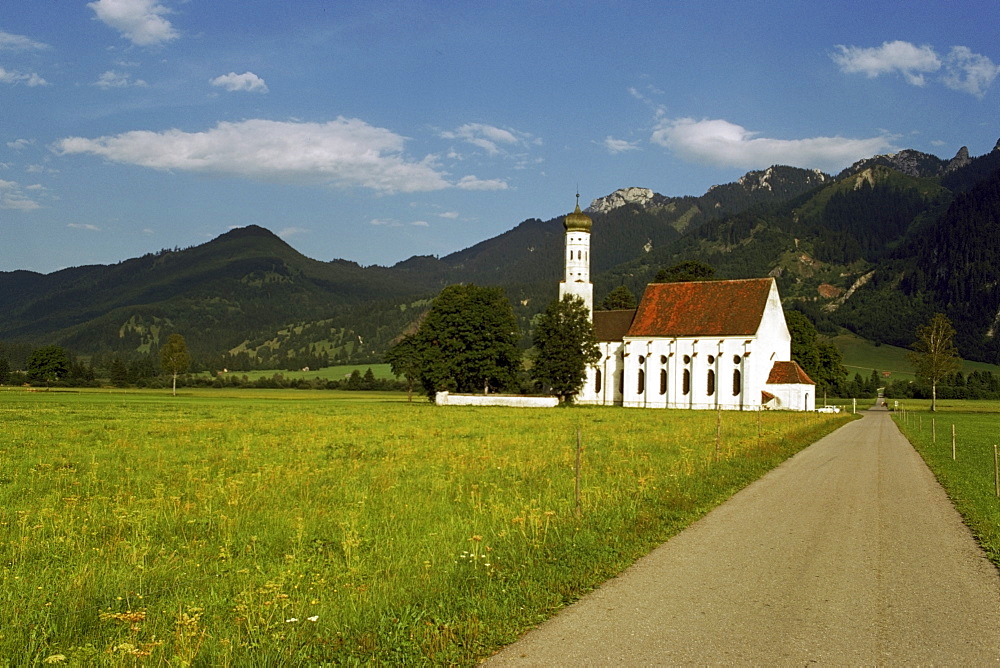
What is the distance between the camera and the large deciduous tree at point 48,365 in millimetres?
121125

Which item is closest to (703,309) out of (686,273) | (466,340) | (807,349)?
(686,273)

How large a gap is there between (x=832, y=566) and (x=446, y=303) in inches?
2612

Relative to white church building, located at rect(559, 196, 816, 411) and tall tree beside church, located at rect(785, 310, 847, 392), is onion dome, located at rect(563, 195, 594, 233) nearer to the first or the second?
white church building, located at rect(559, 196, 816, 411)

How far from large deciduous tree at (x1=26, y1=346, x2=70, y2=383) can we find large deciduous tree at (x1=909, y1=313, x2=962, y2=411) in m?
119

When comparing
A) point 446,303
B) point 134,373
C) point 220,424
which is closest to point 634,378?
point 446,303

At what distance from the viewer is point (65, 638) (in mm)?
7551

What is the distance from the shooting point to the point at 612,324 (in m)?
86.4

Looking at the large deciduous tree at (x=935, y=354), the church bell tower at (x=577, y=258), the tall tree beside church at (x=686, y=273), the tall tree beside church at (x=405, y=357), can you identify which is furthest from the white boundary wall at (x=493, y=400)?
the large deciduous tree at (x=935, y=354)

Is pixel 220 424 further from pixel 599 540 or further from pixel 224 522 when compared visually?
pixel 599 540

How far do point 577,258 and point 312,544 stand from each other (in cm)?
7885

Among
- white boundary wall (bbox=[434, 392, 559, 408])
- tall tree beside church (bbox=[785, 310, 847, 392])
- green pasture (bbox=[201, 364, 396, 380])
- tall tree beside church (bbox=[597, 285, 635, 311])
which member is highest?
tall tree beside church (bbox=[597, 285, 635, 311])

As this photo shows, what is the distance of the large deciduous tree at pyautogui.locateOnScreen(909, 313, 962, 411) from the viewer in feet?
323

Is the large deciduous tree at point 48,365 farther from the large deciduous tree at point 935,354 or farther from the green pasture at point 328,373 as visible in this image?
the large deciduous tree at point 935,354

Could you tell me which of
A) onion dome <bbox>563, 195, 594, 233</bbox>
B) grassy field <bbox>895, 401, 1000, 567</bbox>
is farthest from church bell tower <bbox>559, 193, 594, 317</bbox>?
grassy field <bbox>895, 401, 1000, 567</bbox>
